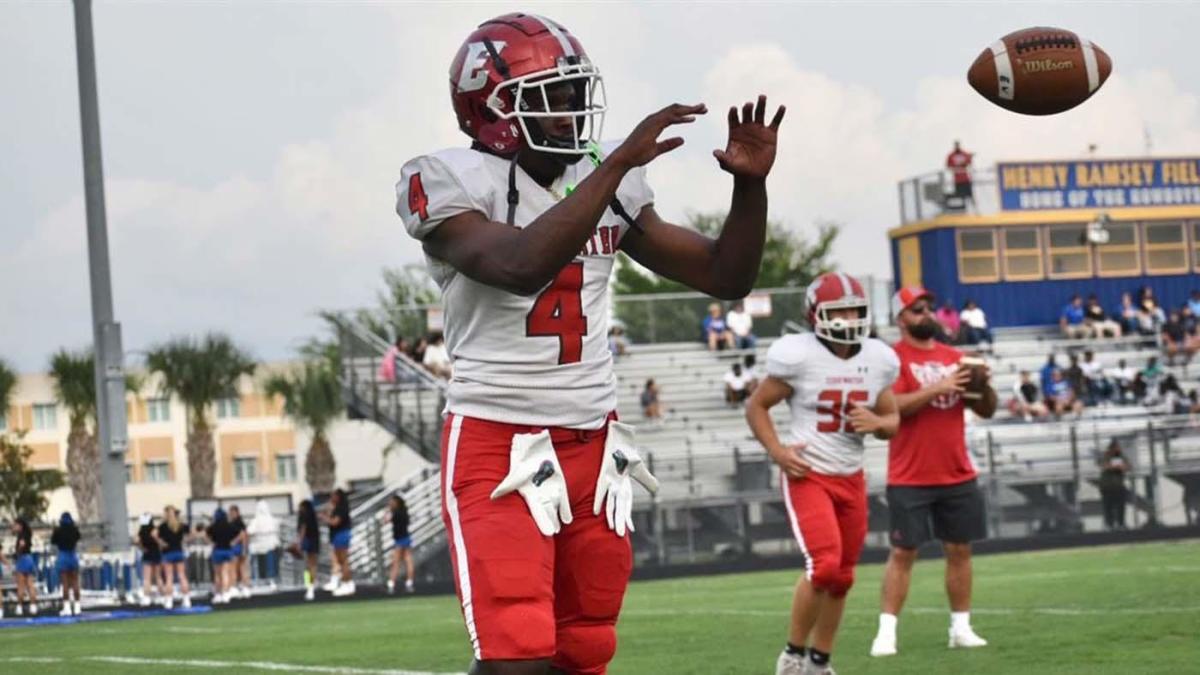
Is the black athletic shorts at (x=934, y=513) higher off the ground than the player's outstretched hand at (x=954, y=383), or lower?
lower

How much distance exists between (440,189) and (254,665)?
7842 millimetres

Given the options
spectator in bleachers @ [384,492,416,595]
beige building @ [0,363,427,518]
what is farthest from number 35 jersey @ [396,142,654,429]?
beige building @ [0,363,427,518]

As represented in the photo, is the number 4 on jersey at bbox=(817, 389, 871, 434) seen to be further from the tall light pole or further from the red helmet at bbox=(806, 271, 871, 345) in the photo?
the tall light pole

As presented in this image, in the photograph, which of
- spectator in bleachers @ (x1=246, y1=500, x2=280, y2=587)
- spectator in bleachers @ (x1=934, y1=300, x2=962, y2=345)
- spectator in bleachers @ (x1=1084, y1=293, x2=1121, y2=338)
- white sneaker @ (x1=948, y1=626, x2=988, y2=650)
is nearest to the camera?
white sneaker @ (x1=948, y1=626, x2=988, y2=650)

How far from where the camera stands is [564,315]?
5.61 meters

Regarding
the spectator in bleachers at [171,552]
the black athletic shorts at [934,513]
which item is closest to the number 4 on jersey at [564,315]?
the black athletic shorts at [934,513]

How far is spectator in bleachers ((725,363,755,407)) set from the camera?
34719 mm

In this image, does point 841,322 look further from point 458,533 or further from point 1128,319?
point 1128,319

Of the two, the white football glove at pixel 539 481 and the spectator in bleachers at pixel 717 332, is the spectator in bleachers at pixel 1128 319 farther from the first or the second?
the white football glove at pixel 539 481

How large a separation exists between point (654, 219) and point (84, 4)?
970 inches

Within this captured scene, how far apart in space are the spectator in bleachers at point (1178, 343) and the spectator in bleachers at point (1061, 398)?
10.9 feet

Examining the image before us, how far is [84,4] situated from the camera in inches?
1142

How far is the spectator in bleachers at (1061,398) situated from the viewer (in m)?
34.9

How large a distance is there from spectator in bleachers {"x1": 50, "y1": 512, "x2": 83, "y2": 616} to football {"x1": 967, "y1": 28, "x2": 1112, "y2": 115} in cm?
2219
